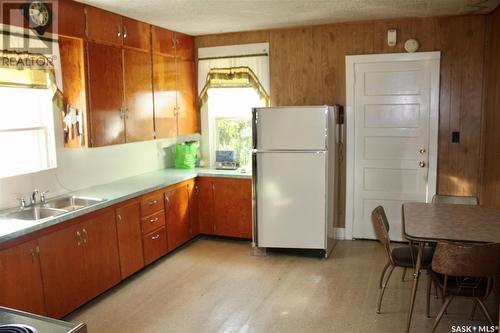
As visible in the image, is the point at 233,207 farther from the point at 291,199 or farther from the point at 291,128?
the point at 291,128

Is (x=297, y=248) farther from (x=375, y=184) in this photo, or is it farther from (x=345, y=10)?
(x=345, y=10)

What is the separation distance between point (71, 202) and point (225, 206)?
5.71 ft

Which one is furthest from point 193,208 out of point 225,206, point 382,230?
point 382,230

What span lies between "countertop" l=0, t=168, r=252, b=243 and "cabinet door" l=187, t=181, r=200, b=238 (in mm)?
136

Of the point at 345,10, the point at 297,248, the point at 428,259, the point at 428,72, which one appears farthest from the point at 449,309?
the point at 345,10

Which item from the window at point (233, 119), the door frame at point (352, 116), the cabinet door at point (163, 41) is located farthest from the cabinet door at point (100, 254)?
the door frame at point (352, 116)

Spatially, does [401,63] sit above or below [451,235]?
above

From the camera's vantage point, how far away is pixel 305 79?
4984mm

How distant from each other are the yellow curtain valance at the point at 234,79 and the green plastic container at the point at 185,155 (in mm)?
745

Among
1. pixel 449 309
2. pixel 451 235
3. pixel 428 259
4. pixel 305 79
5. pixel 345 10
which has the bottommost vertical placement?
pixel 449 309

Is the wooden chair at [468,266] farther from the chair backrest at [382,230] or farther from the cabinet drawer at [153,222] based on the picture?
the cabinet drawer at [153,222]

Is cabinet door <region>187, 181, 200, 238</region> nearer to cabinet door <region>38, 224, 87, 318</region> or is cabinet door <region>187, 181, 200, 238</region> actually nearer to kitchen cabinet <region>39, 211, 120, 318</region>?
kitchen cabinet <region>39, 211, 120, 318</region>

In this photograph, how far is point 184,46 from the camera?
5.18 m

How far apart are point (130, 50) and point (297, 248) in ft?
8.25
